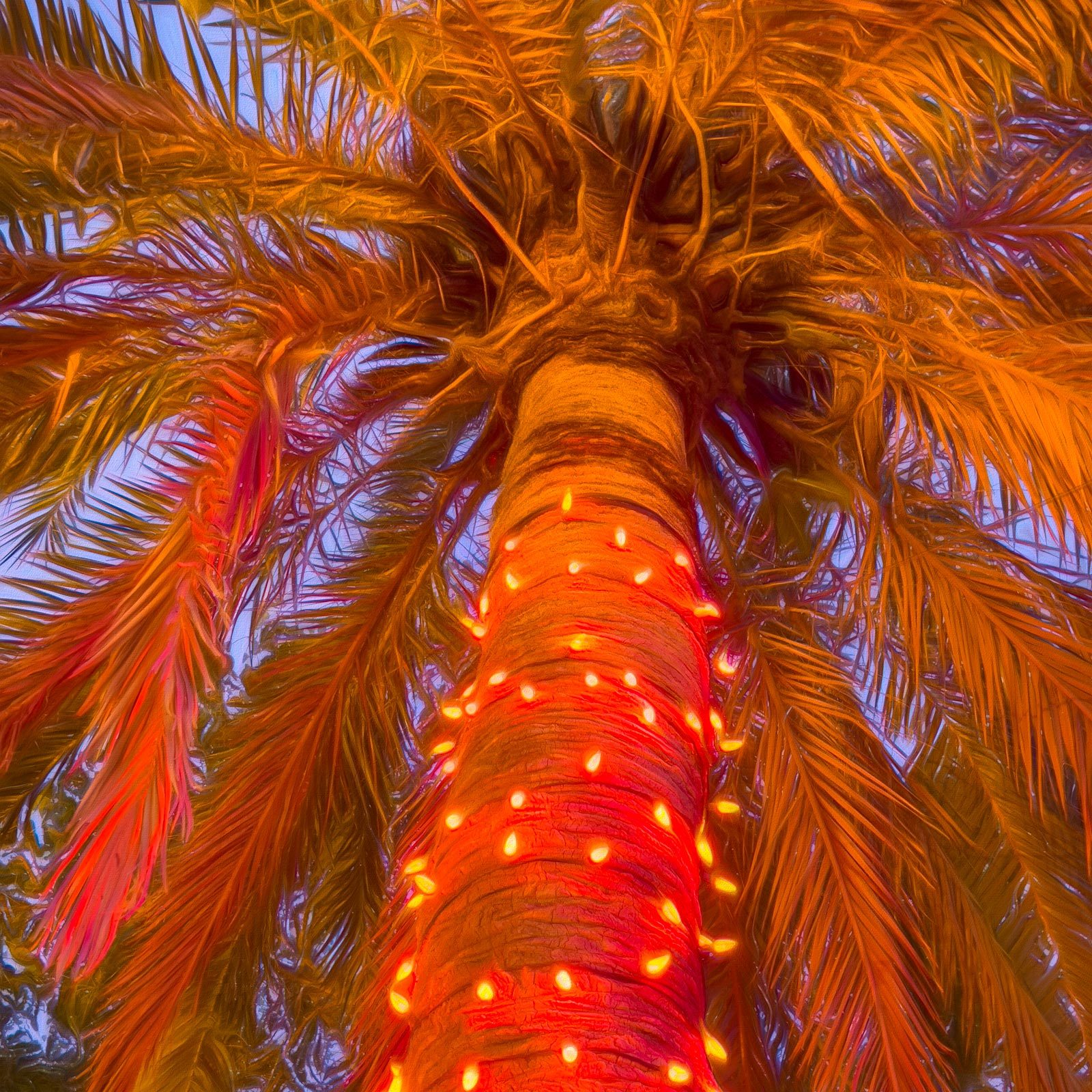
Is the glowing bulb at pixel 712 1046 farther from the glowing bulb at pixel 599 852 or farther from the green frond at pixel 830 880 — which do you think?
the green frond at pixel 830 880

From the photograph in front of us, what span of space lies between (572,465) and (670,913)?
1300 mm

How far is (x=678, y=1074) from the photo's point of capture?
201 cm

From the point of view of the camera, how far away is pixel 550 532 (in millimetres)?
3018

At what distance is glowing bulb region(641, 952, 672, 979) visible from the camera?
7.00ft

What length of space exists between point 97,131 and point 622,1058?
120 inches

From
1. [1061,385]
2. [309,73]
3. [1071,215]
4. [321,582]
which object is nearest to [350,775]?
[321,582]

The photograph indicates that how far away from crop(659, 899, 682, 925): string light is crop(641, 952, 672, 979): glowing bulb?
0.33ft

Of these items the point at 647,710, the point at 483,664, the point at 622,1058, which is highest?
the point at 483,664

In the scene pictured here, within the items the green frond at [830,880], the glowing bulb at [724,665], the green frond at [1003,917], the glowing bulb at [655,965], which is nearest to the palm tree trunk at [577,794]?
the glowing bulb at [655,965]

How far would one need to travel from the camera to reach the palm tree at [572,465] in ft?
11.3

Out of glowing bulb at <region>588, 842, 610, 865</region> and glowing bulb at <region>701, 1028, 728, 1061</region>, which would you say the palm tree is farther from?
glowing bulb at <region>701, 1028, 728, 1061</region>

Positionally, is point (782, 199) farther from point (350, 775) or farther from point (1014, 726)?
point (350, 775)

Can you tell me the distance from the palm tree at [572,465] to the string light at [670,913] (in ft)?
2.38

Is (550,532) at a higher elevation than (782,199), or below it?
below
